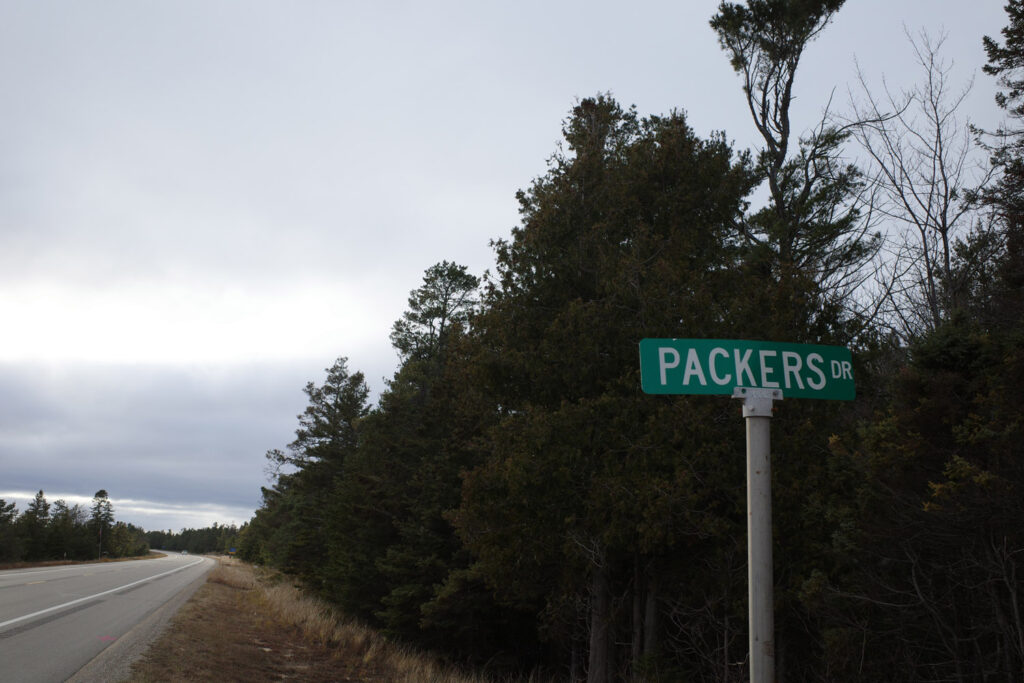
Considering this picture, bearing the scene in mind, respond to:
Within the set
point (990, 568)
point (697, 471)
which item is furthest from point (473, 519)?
point (990, 568)

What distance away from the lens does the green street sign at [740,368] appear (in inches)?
119

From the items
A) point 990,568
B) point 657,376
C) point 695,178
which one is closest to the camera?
point 657,376

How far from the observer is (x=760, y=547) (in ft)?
8.95

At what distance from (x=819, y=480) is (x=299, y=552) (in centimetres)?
2800

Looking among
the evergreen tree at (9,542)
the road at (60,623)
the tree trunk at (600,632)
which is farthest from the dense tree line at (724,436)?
the evergreen tree at (9,542)

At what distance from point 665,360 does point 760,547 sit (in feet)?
2.94

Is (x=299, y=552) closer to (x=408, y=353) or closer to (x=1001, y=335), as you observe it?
(x=408, y=353)

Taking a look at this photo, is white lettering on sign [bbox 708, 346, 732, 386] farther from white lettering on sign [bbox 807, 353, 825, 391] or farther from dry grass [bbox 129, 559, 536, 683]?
dry grass [bbox 129, 559, 536, 683]

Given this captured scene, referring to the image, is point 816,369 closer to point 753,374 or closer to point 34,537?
point 753,374

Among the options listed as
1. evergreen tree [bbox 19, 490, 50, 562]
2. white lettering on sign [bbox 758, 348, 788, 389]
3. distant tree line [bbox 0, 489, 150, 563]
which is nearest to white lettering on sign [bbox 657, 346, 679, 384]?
white lettering on sign [bbox 758, 348, 788, 389]

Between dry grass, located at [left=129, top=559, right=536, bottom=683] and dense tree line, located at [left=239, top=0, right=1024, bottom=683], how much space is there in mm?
1782

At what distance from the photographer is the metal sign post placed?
8.67 ft

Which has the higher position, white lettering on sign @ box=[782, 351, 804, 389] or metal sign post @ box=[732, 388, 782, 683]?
white lettering on sign @ box=[782, 351, 804, 389]

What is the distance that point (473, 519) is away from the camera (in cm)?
1021
